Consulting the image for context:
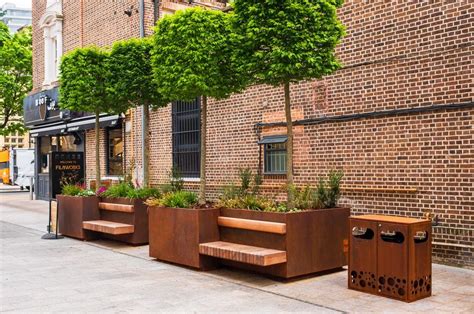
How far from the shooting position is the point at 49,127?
22297 mm

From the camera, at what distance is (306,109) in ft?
34.9

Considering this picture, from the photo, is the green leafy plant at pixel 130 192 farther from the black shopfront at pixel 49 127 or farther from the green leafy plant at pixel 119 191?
the black shopfront at pixel 49 127

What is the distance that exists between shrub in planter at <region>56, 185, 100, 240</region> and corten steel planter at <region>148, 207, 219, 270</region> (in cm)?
311

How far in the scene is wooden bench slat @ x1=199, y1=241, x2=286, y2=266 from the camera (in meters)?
6.93

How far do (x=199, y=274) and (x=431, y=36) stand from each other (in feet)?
17.1

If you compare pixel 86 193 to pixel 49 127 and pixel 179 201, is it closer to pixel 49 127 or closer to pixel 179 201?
pixel 179 201

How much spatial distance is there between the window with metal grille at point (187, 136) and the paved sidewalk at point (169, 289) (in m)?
4.82

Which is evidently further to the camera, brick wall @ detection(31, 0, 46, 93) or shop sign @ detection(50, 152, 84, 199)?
brick wall @ detection(31, 0, 46, 93)

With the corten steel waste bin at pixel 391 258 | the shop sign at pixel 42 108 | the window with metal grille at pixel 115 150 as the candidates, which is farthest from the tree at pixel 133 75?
the shop sign at pixel 42 108

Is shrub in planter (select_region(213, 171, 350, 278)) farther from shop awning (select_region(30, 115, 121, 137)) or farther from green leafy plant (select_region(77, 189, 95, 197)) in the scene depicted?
shop awning (select_region(30, 115, 121, 137))

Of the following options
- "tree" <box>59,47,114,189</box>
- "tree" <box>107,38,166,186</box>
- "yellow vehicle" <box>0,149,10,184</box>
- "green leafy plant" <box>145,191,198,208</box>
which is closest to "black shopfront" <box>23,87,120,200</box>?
"tree" <box>59,47,114,189</box>

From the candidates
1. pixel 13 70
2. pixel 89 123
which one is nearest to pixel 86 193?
pixel 89 123

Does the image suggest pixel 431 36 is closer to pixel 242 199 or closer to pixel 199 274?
pixel 242 199

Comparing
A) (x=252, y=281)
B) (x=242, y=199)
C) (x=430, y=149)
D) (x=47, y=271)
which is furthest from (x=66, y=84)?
(x=430, y=149)
